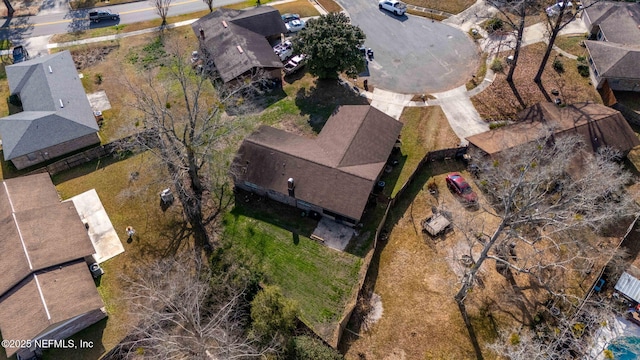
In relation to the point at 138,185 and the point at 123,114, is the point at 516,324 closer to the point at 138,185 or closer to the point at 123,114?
the point at 138,185

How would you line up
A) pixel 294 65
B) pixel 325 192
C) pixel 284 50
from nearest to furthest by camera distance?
pixel 325 192 → pixel 294 65 → pixel 284 50

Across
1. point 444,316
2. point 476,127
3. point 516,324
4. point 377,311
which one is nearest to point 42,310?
point 377,311

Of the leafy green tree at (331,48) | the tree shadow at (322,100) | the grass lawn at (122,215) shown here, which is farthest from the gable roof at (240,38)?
the grass lawn at (122,215)

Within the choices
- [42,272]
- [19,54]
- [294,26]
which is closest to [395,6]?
[294,26]

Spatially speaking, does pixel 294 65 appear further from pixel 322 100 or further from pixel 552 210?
pixel 552 210

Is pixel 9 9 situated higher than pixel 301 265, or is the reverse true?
pixel 9 9

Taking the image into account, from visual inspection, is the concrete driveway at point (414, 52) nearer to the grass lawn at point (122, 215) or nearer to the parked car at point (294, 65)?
the parked car at point (294, 65)

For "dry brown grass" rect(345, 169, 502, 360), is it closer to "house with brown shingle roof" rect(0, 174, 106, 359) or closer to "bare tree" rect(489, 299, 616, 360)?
"bare tree" rect(489, 299, 616, 360)
